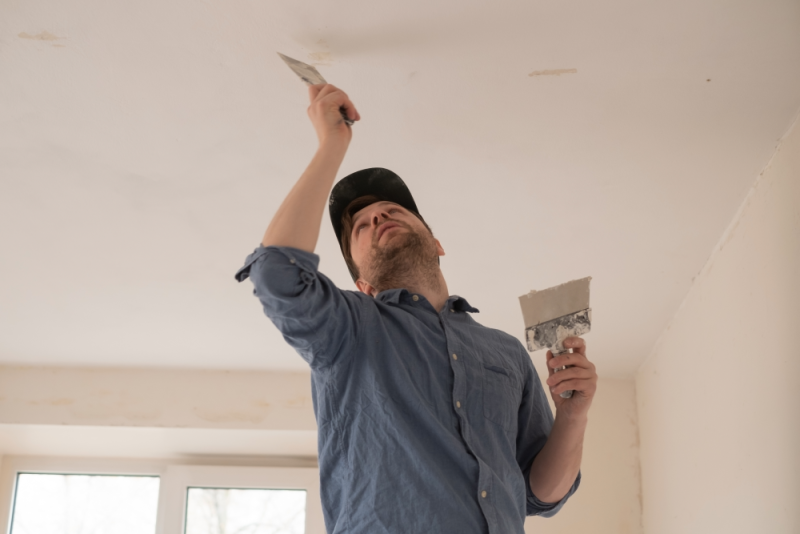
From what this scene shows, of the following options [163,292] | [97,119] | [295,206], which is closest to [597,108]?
[295,206]

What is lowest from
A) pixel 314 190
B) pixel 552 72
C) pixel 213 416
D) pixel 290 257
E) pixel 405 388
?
pixel 405 388

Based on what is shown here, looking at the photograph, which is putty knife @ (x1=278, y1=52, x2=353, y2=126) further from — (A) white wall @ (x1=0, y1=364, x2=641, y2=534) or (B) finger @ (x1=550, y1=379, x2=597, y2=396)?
(A) white wall @ (x1=0, y1=364, x2=641, y2=534)

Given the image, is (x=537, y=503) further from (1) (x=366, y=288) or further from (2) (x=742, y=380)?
(2) (x=742, y=380)

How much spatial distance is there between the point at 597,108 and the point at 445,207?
483 mm

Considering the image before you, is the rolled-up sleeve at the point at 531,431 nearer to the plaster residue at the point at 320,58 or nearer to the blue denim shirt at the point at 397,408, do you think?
the blue denim shirt at the point at 397,408

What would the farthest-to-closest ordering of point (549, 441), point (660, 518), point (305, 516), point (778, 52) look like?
point (305, 516) → point (660, 518) → point (778, 52) → point (549, 441)

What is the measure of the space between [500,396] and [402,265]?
0.89ft

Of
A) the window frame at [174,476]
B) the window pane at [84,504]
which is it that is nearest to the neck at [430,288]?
the window frame at [174,476]

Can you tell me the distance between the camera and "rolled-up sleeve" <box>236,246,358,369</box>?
0.93m

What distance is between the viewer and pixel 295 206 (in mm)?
981

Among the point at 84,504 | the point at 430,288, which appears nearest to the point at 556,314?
the point at 430,288

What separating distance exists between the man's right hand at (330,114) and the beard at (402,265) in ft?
0.72

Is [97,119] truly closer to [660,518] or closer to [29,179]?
[29,179]

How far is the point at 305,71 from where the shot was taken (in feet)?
4.21
